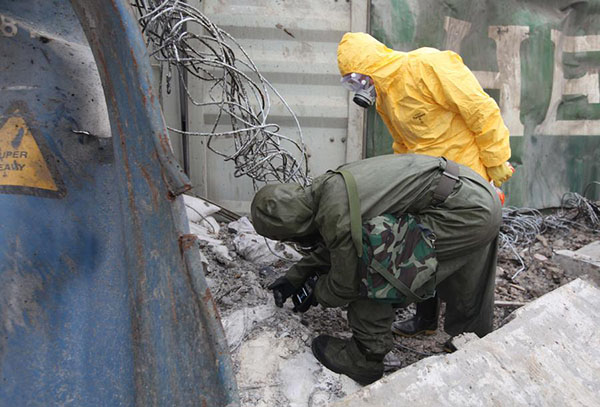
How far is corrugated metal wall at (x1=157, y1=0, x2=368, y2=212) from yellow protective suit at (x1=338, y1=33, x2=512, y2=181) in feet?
2.53

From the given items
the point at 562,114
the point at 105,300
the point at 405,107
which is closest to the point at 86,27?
the point at 105,300

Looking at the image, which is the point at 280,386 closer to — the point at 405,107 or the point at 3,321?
the point at 3,321

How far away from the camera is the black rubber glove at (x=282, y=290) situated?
6.65ft

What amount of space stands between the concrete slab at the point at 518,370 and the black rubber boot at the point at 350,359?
0.97ft

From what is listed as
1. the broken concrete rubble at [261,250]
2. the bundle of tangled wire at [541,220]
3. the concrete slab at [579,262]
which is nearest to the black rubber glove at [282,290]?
the broken concrete rubble at [261,250]

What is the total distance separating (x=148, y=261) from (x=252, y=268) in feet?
4.00

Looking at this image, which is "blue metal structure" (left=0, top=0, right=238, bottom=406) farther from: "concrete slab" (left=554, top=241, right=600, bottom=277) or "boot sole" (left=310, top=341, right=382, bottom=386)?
"concrete slab" (left=554, top=241, right=600, bottom=277)

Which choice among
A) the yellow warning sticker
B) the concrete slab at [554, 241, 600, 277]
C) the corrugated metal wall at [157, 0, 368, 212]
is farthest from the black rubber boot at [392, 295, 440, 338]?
the yellow warning sticker

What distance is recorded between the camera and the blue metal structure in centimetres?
A: 118

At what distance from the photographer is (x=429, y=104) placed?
2455 mm

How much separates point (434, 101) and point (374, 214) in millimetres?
1035

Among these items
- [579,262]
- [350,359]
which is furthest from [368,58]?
[579,262]

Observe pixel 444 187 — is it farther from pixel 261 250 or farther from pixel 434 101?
pixel 261 250

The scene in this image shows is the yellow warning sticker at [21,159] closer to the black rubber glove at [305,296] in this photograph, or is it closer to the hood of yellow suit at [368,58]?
the black rubber glove at [305,296]
